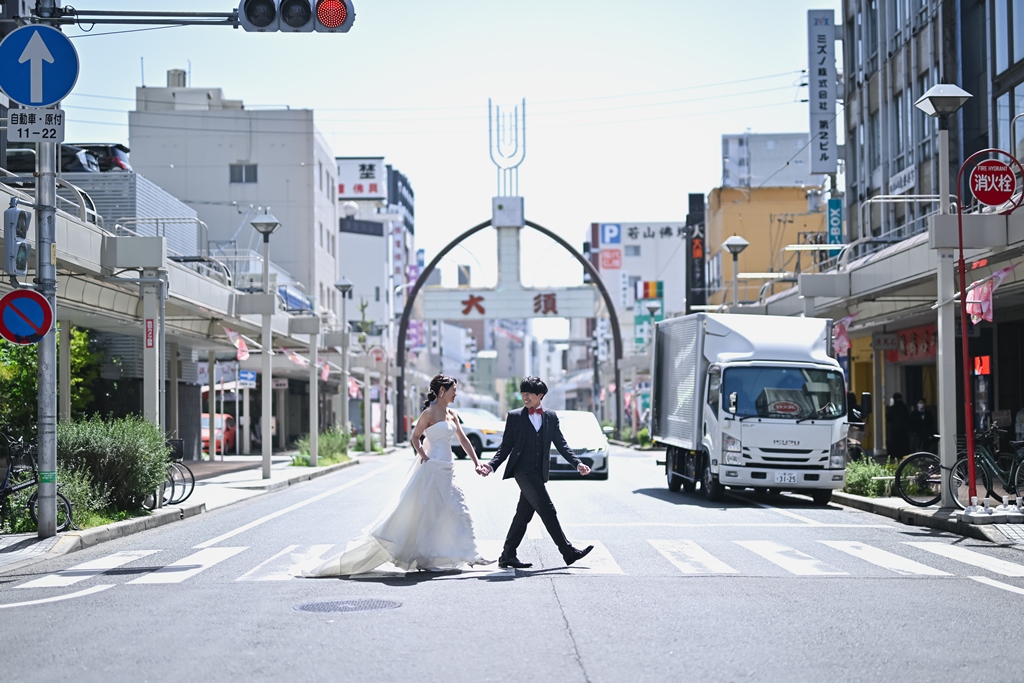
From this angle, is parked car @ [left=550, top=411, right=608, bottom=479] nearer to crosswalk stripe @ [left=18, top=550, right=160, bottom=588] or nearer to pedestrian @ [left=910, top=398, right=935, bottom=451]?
pedestrian @ [left=910, top=398, right=935, bottom=451]

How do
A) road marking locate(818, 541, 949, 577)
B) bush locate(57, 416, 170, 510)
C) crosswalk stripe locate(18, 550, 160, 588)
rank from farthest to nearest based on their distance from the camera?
bush locate(57, 416, 170, 510) < road marking locate(818, 541, 949, 577) < crosswalk stripe locate(18, 550, 160, 588)

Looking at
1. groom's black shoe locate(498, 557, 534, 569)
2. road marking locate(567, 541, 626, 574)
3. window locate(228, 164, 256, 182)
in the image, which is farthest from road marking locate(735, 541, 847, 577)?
window locate(228, 164, 256, 182)

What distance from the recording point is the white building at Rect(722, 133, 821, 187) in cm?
8729

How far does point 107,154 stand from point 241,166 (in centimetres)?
3512

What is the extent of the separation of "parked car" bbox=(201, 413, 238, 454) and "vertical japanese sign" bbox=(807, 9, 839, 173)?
2304 cm

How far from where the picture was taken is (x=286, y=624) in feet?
28.7

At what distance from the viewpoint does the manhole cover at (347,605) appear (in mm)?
9461

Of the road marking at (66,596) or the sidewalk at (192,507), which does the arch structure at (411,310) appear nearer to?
the sidewalk at (192,507)

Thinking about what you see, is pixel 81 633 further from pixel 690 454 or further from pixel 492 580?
pixel 690 454

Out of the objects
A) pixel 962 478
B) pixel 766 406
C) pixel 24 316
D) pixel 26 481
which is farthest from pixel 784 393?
pixel 24 316

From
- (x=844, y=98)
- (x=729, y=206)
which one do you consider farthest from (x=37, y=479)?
(x=729, y=206)

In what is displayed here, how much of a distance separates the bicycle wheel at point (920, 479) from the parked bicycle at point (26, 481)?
11.6 metres

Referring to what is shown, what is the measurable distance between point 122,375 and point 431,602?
27.7m

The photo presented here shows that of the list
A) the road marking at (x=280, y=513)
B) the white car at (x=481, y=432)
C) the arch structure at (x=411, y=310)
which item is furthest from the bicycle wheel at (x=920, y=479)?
the arch structure at (x=411, y=310)
